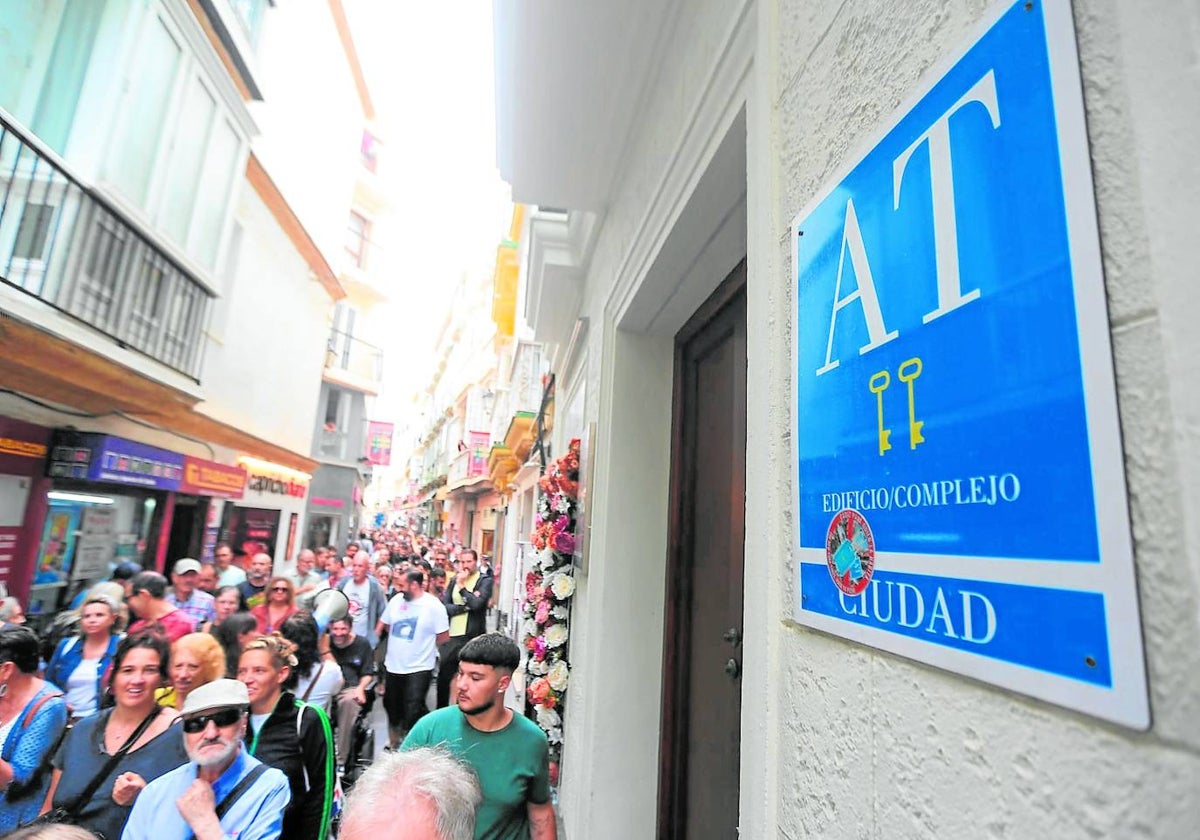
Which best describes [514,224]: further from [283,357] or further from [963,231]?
[963,231]

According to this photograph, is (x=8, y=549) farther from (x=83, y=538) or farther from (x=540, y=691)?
(x=540, y=691)

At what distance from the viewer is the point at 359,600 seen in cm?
672

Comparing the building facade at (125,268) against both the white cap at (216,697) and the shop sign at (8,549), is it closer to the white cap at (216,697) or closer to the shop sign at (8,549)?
the shop sign at (8,549)

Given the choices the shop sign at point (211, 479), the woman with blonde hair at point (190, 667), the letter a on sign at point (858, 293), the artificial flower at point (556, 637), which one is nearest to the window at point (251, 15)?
the shop sign at point (211, 479)

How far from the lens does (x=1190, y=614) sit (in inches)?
19.2

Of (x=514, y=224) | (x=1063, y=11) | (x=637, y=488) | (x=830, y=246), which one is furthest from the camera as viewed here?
(x=514, y=224)

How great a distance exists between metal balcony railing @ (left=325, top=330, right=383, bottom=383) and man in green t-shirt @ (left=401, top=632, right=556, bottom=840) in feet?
62.7

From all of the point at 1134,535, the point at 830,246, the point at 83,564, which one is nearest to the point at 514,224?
the point at 83,564

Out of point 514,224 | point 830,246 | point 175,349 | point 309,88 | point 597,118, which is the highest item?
point 309,88

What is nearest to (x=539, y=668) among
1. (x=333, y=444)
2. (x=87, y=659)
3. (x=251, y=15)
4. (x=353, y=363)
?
(x=87, y=659)

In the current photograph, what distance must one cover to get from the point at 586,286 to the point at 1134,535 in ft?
15.6

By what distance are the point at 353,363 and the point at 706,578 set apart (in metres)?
20.5

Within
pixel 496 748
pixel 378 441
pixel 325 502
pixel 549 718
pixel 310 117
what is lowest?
pixel 549 718

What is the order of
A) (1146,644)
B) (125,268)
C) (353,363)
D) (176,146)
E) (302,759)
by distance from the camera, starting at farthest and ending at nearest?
(353,363) < (176,146) < (125,268) < (302,759) < (1146,644)
